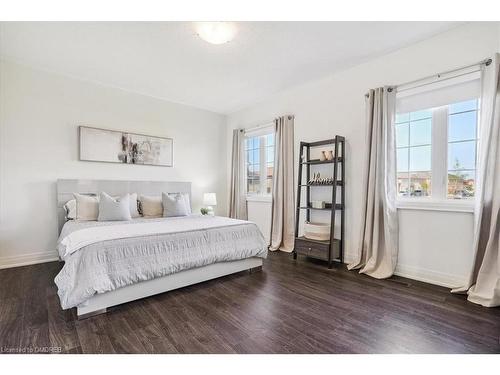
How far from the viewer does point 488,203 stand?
230 cm

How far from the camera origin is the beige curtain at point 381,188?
2943mm

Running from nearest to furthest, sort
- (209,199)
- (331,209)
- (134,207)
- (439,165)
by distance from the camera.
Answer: (439,165) < (331,209) < (134,207) < (209,199)

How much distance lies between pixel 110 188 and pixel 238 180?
222 cm

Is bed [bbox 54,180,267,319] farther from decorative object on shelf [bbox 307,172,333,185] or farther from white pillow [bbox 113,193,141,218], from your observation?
decorative object on shelf [bbox 307,172,333,185]

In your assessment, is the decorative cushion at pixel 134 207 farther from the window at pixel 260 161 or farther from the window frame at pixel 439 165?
the window frame at pixel 439 165

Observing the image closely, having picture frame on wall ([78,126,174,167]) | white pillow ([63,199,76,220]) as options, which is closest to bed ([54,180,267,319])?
white pillow ([63,199,76,220])

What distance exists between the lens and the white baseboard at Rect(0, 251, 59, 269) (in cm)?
322

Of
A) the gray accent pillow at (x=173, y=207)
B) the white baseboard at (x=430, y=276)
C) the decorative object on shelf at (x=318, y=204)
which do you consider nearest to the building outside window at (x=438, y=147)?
the white baseboard at (x=430, y=276)

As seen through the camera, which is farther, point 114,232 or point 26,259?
point 26,259

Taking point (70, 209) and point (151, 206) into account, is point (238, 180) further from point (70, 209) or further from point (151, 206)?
point (70, 209)

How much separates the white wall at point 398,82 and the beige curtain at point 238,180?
51.7 inches

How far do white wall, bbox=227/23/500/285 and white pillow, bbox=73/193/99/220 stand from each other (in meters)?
3.07

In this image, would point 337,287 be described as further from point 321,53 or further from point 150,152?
point 150,152

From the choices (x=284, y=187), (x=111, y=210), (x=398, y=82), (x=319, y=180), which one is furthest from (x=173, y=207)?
(x=398, y=82)
